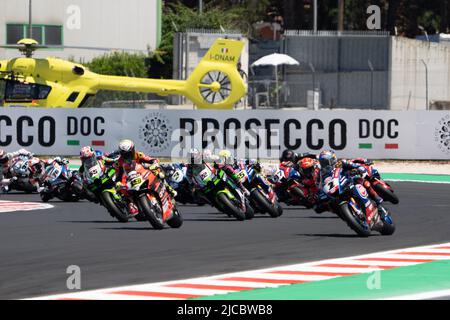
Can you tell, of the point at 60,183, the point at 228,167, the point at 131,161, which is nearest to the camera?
the point at 131,161

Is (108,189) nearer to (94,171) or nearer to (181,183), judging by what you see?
(94,171)

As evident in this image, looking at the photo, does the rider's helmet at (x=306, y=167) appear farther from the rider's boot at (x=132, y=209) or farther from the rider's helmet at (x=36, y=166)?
the rider's helmet at (x=36, y=166)

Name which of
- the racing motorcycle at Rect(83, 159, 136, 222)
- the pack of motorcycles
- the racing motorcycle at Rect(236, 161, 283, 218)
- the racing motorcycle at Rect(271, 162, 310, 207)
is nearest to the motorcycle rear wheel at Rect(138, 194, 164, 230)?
the pack of motorcycles

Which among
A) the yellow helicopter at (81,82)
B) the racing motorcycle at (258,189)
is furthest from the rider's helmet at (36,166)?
the yellow helicopter at (81,82)

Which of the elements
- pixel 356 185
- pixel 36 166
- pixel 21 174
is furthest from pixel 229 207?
pixel 21 174

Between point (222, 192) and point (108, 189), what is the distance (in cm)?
191

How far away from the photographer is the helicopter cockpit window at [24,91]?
41.8 metres

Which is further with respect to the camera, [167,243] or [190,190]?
[190,190]

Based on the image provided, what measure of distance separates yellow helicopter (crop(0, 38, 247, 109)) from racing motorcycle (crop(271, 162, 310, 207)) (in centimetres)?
1917

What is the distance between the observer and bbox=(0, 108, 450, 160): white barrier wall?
1468 inches

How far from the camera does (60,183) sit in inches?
1009

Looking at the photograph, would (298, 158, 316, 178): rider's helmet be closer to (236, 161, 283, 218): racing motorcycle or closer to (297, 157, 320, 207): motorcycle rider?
(297, 157, 320, 207): motorcycle rider
